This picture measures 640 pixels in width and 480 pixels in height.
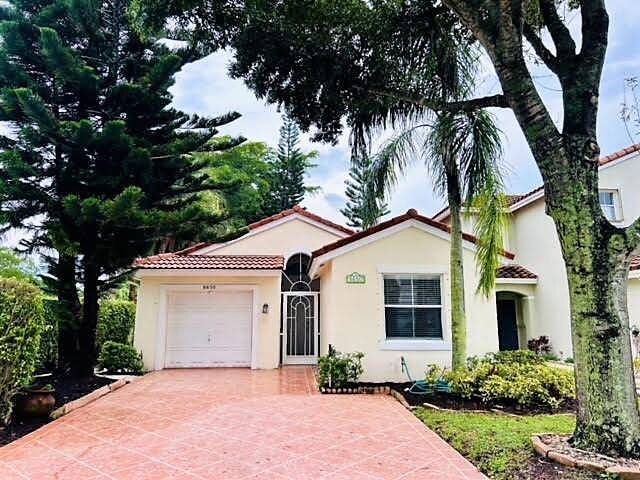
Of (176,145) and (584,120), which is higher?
(176,145)

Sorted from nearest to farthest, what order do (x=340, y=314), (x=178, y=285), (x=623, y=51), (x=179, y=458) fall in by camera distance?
1. (x=179, y=458)
2. (x=623, y=51)
3. (x=340, y=314)
4. (x=178, y=285)

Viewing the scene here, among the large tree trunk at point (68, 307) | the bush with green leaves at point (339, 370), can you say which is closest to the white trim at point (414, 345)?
the bush with green leaves at point (339, 370)

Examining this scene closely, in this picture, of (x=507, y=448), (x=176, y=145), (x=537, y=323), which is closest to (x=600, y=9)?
(x=507, y=448)

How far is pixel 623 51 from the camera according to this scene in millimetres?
8883

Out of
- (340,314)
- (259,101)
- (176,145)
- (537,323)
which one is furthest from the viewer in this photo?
(537,323)

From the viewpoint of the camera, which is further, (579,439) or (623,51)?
(623,51)

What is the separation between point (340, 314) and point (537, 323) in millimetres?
10727

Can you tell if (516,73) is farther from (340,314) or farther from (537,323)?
(537,323)

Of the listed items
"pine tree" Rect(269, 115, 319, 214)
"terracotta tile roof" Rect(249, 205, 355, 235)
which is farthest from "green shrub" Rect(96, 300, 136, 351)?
"pine tree" Rect(269, 115, 319, 214)

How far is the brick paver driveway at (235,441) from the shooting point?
5430mm

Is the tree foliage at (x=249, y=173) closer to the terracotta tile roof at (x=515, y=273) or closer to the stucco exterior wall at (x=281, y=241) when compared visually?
the stucco exterior wall at (x=281, y=241)

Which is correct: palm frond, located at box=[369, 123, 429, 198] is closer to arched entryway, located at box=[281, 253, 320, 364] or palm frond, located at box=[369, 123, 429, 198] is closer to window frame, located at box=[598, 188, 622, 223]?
arched entryway, located at box=[281, 253, 320, 364]

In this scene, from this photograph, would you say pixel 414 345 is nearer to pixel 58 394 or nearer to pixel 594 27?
pixel 594 27

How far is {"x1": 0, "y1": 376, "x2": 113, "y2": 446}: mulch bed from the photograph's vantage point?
721 centimetres
